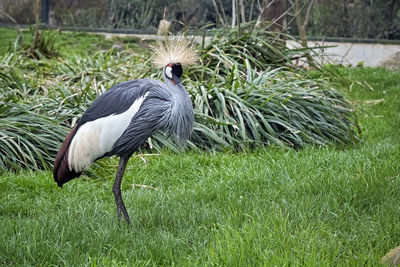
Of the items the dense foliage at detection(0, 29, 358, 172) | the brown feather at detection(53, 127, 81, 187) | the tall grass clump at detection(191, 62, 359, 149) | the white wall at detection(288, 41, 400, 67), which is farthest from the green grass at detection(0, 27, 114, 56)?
the brown feather at detection(53, 127, 81, 187)

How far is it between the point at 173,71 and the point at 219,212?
3.37ft

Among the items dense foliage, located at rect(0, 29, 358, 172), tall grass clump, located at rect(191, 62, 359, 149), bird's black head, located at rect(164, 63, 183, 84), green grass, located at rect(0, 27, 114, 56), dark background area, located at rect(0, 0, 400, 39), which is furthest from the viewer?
dark background area, located at rect(0, 0, 400, 39)

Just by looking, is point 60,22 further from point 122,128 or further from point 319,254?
point 319,254

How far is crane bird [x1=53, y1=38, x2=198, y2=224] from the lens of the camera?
397 cm

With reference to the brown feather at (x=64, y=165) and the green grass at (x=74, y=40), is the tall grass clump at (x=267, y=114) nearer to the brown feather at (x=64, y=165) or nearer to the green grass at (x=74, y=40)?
the brown feather at (x=64, y=165)

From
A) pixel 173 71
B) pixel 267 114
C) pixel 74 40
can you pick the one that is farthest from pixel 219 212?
pixel 74 40

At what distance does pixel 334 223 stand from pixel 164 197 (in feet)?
4.50

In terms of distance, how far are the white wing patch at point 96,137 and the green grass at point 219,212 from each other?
39cm

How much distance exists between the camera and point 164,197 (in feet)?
14.8

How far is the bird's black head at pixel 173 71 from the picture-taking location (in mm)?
4102

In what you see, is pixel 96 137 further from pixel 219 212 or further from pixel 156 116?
pixel 219 212

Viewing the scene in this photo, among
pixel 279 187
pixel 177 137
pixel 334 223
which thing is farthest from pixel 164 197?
pixel 334 223

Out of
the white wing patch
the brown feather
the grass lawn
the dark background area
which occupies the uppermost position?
the dark background area

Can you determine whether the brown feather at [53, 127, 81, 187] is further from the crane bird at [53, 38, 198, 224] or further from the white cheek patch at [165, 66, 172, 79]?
the white cheek patch at [165, 66, 172, 79]
